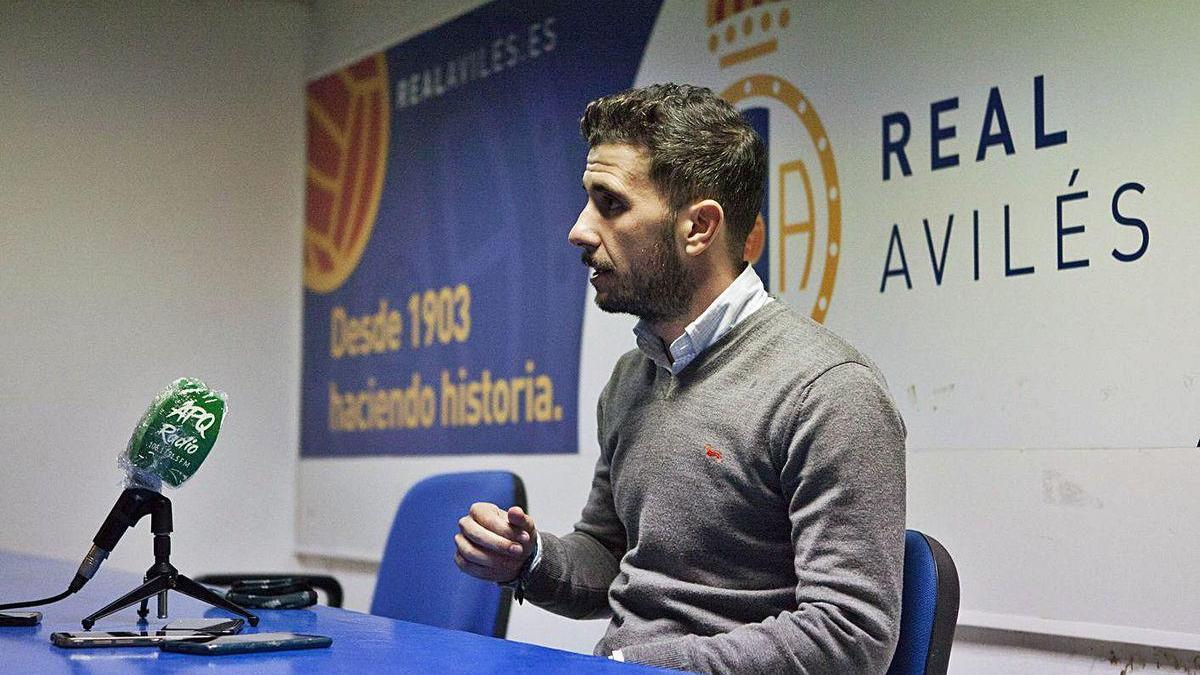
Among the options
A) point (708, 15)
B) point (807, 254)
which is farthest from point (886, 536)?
point (708, 15)

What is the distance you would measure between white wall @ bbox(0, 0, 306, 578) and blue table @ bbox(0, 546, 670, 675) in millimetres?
2942

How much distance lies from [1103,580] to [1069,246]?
0.61 m

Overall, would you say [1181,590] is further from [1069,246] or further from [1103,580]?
[1069,246]

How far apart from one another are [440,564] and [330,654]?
0.98 meters

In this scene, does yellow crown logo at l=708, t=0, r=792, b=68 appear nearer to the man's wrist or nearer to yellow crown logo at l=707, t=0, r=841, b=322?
yellow crown logo at l=707, t=0, r=841, b=322

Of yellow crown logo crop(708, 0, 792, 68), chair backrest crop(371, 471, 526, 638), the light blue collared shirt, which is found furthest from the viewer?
yellow crown logo crop(708, 0, 792, 68)

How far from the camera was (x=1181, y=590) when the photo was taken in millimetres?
2316

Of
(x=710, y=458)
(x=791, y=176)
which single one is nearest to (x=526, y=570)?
(x=710, y=458)

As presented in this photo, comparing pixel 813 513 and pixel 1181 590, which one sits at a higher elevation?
pixel 813 513

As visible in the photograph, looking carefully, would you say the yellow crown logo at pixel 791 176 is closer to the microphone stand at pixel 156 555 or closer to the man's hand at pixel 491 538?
the man's hand at pixel 491 538

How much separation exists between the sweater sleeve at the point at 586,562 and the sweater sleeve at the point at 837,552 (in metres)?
0.29

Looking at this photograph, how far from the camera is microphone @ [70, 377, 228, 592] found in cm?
167

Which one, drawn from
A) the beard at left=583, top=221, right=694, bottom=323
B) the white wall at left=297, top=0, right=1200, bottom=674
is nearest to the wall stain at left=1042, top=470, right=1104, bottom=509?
the white wall at left=297, top=0, right=1200, bottom=674

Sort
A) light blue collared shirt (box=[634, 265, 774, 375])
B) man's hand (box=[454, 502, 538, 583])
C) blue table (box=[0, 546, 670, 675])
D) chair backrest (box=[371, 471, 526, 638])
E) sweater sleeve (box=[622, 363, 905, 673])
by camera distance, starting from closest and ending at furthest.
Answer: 1. blue table (box=[0, 546, 670, 675])
2. sweater sleeve (box=[622, 363, 905, 673])
3. man's hand (box=[454, 502, 538, 583])
4. light blue collared shirt (box=[634, 265, 774, 375])
5. chair backrest (box=[371, 471, 526, 638])
